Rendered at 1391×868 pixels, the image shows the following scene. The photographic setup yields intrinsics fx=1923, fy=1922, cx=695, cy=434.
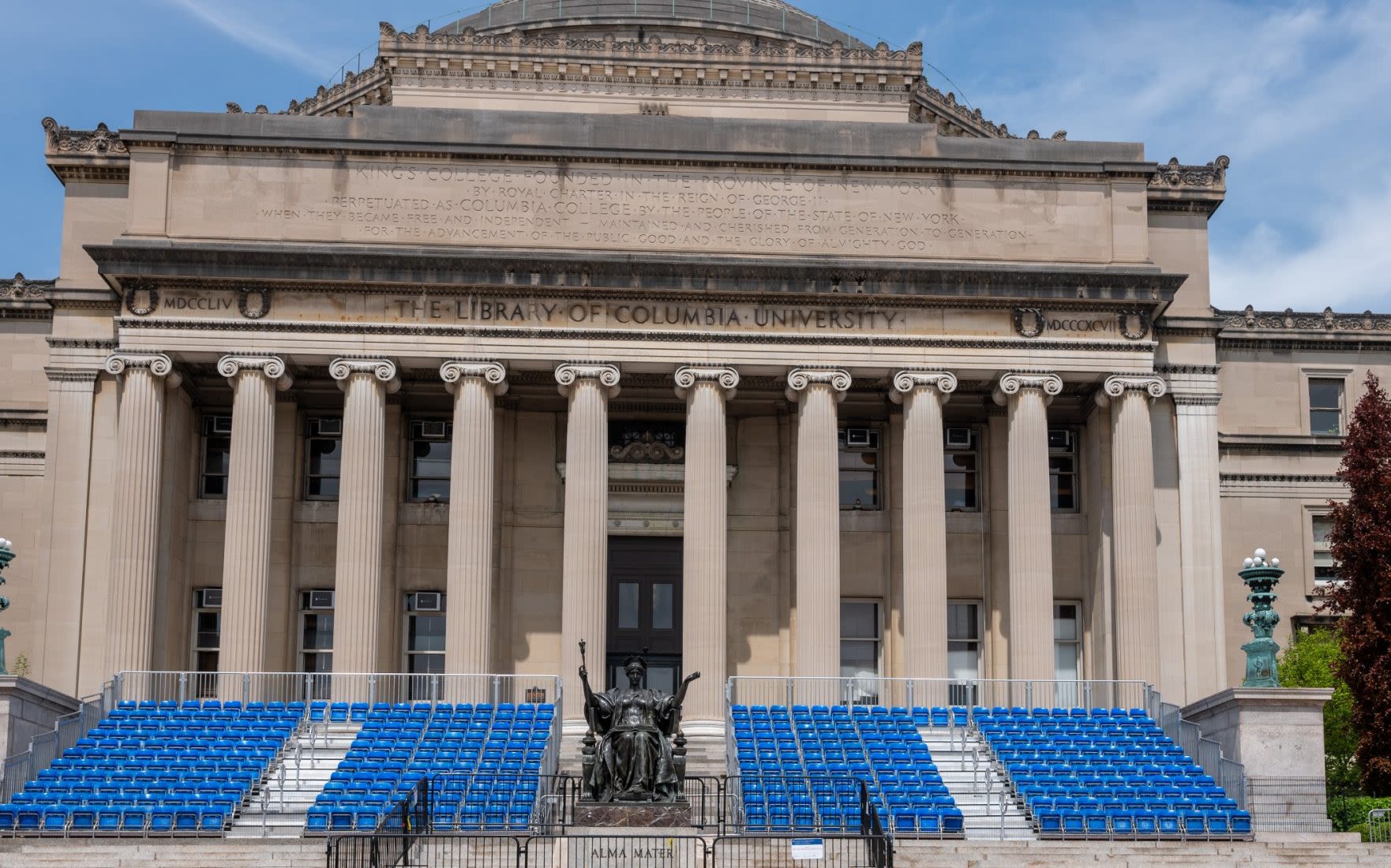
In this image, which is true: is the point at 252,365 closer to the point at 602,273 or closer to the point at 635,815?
the point at 602,273

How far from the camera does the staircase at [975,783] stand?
35.3m

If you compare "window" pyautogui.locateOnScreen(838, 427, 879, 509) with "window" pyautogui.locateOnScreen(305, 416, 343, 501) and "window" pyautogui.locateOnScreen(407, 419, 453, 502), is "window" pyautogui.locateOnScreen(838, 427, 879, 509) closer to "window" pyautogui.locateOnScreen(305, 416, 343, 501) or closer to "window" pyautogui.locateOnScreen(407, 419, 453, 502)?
"window" pyautogui.locateOnScreen(407, 419, 453, 502)

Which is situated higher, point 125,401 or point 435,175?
point 435,175

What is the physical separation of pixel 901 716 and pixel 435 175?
16790 mm

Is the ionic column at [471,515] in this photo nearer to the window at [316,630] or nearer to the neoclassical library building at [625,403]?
the neoclassical library building at [625,403]

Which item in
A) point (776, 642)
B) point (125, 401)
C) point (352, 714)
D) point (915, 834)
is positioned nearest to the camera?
point (915, 834)

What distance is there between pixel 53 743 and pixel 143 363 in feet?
32.6

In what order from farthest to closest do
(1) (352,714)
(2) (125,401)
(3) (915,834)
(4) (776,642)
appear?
(4) (776,642)
(2) (125,401)
(1) (352,714)
(3) (915,834)

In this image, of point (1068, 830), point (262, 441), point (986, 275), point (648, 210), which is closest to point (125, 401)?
point (262, 441)

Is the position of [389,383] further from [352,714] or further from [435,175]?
[352,714]

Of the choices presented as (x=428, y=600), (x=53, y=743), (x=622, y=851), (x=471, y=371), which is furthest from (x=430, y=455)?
(x=622, y=851)

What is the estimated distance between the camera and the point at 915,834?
3353 cm

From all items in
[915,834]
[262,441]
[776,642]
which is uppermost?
[262,441]

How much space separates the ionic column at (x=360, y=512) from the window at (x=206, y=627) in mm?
4042
